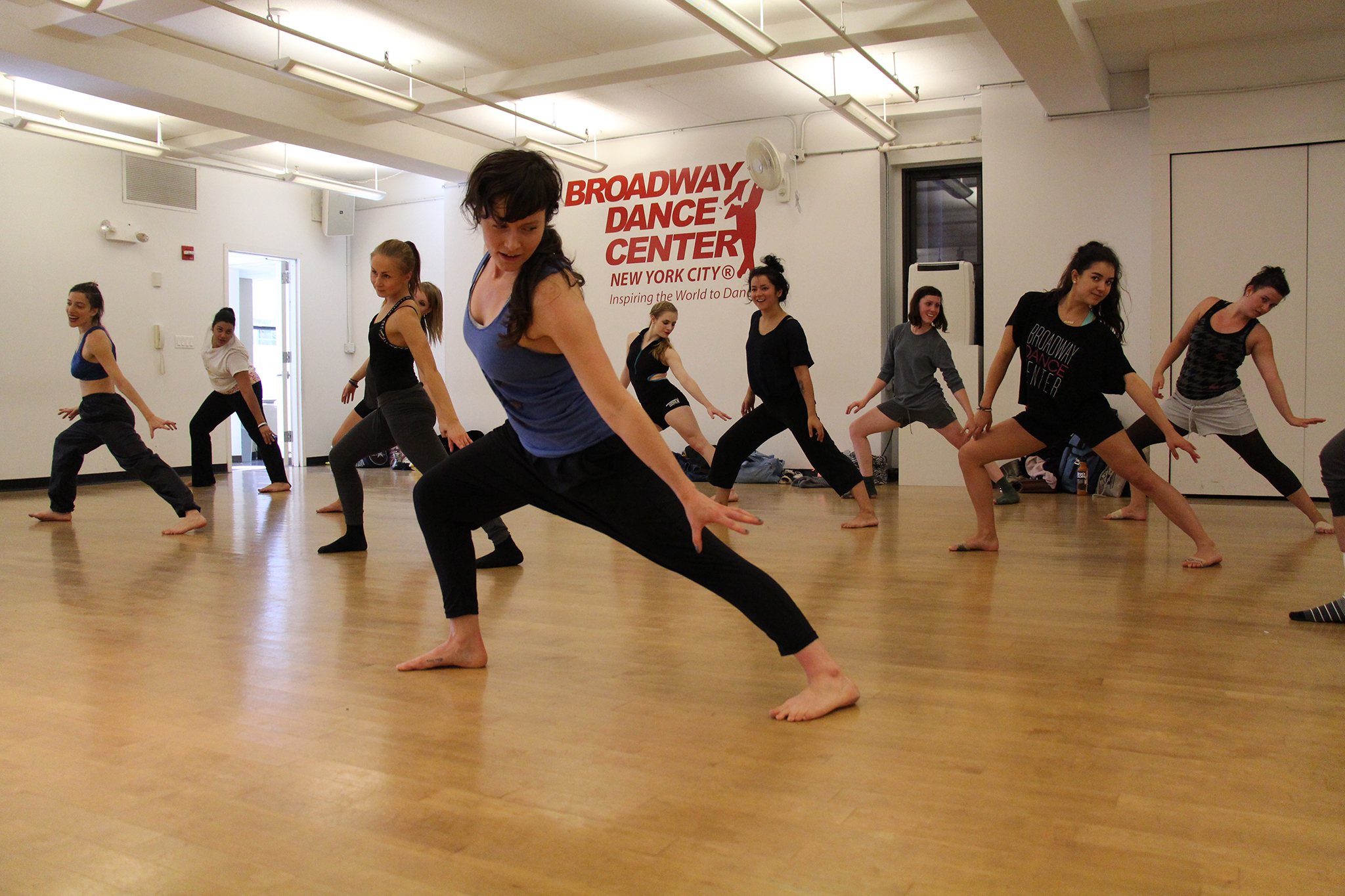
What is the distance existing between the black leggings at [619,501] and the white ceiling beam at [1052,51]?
14.9ft

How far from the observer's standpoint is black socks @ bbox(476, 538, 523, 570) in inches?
171

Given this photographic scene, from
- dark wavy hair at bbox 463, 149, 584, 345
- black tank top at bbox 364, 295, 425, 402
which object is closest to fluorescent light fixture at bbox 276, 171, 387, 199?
black tank top at bbox 364, 295, 425, 402

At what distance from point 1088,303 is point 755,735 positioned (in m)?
2.69

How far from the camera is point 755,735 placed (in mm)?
2111

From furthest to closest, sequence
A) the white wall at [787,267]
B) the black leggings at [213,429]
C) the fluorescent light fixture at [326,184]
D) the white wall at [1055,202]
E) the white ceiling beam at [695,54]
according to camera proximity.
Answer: the fluorescent light fixture at [326,184]
the white wall at [787,267]
the black leggings at [213,429]
the white wall at [1055,202]
the white ceiling beam at [695,54]

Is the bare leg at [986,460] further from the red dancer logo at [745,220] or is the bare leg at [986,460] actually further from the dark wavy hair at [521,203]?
the red dancer logo at [745,220]

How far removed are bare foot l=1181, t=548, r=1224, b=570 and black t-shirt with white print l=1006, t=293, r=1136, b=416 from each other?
2.54 feet

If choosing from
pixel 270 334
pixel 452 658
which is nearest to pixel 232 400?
pixel 270 334

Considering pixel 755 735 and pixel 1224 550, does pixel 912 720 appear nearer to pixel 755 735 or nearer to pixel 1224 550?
pixel 755 735

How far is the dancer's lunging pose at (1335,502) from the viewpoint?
3.11 m

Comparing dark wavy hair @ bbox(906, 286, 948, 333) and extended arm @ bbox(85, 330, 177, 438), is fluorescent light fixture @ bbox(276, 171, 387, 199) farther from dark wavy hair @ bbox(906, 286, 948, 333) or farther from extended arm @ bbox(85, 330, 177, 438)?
dark wavy hair @ bbox(906, 286, 948, 333)

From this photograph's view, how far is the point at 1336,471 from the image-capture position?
10.4 feet

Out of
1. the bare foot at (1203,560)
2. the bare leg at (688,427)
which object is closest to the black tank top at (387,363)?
the bare leg at (688,427)

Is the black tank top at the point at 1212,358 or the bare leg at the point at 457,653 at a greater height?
the black tank top at the point at 1212,358
